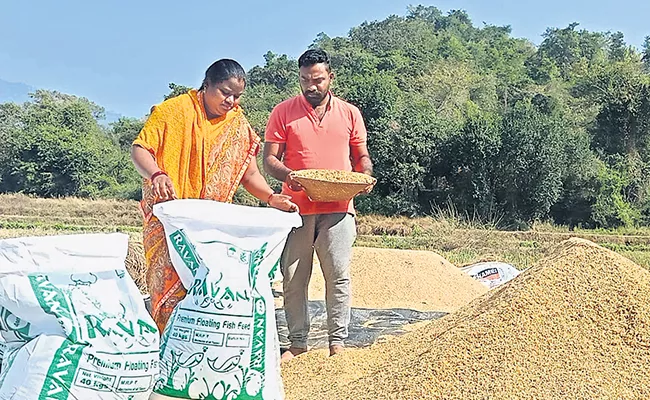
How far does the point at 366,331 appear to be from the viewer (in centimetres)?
406

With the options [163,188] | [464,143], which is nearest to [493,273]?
[163,188]

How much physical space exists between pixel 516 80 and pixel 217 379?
1390 inches

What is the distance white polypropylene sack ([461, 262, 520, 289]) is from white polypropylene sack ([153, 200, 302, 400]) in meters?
4.75

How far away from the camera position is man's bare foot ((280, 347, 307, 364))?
134 inches

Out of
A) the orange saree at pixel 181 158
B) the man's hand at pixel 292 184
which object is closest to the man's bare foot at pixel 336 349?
the man's hand at pixel 292 184

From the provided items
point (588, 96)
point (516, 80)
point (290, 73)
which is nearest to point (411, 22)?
point (290, 73)

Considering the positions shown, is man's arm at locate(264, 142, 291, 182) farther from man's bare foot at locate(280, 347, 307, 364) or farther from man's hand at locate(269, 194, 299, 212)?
man's bare foot at locate(280, 347, 307, 364)

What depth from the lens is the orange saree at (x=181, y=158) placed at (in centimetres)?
261

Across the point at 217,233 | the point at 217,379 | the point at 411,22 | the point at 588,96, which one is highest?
the point at 411,22

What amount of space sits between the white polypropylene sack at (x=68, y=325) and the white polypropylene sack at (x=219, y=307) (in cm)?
27

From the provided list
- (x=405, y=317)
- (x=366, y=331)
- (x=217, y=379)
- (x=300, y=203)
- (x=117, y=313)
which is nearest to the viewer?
(x=117, y=313)

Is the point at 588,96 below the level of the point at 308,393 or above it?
above

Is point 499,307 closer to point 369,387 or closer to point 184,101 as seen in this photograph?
point 369,387

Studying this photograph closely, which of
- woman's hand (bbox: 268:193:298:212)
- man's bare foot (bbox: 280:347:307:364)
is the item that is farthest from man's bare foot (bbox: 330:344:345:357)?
woman's hand (bbox: 268:193:298:212)
